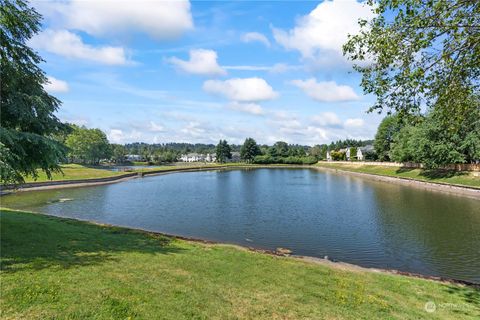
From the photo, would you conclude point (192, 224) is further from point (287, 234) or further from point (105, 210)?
point (105, 210)

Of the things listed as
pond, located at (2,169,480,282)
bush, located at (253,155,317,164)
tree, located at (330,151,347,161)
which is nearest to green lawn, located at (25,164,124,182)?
pond, located at (2,169,480,282)

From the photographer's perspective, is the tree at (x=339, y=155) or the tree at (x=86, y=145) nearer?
the tree at (x=86, y=145)

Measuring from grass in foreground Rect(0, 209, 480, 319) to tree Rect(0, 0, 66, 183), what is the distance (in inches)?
122

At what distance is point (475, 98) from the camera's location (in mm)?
10414

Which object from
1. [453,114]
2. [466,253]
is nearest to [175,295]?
[453,114]

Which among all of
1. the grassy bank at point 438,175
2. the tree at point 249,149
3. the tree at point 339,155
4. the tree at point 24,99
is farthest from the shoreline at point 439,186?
the tree at point 249,149

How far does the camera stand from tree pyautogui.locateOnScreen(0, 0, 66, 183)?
1153 centimetres

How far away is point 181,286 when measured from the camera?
9438 mm

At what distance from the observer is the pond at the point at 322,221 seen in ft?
65.9

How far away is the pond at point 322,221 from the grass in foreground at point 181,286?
21.2 feet

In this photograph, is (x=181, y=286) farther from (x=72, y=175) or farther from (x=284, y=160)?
(x=284, y=160)

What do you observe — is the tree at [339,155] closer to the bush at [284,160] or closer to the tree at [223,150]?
the bush at [284,160]

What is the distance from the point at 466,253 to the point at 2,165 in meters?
23.2

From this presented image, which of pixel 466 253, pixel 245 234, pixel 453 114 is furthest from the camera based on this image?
pixel 245 234
